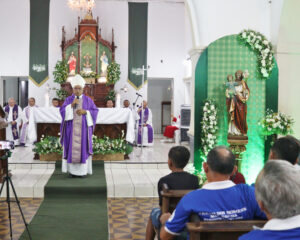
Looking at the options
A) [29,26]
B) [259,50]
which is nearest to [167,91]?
[29,26]

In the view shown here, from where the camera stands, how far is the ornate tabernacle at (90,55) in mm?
13703

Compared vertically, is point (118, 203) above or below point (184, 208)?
below

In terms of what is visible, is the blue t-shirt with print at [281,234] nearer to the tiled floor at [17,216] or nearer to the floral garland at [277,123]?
the tiled floor at [17,216]

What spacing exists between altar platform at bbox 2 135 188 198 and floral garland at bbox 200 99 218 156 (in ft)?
3.81

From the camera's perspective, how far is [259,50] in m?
7.05

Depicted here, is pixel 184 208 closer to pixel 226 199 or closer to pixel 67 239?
pixel 226 199

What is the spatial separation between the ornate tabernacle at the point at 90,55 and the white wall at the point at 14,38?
141cm

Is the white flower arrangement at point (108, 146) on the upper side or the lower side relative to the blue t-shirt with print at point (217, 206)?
lower

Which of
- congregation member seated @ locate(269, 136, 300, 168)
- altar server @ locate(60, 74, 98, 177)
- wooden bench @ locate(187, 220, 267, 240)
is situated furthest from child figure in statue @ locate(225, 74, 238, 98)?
wooden bench @ locate(187, 220, 267, 240)

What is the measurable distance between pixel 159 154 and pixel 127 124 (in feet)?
4.55

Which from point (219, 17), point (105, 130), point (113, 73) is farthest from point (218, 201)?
point (113, 73)

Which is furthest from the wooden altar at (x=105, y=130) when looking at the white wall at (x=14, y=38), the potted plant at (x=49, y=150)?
the white wall at (x=14, y=38)

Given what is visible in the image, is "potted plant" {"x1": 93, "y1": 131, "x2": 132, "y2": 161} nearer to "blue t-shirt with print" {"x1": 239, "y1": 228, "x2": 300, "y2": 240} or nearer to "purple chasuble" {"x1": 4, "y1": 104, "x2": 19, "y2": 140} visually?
"purple chasuble" {"x1": 4, "y1": 104, "x2": 19, "y2": 140}

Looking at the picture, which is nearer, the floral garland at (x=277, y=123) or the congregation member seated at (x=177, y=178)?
the congregation member seated at (x=177, y=178)
